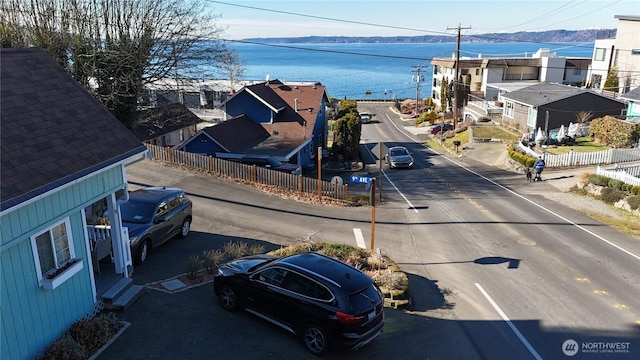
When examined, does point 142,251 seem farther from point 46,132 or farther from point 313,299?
point 313,299

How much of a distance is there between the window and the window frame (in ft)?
143

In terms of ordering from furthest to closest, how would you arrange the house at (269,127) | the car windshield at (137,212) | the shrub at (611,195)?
1. the house at (269,127)
2. the shrub at (611,195)
3. the car windshield at (137,212)

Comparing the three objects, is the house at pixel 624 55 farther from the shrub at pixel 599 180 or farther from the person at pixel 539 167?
the shrub at pixel 599 180

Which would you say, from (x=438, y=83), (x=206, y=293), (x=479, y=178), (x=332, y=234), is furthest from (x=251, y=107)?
(x=438, y=83)

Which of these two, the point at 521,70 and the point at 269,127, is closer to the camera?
the point at 269,127

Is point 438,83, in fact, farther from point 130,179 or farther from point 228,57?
point 130,179

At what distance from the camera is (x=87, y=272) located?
9758 mm

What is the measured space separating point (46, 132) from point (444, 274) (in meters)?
11.1

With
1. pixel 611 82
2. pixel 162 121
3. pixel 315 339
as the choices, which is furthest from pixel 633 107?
pixel 315 339

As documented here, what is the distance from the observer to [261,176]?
78.9 feet

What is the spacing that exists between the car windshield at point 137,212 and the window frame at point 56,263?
14.3 feet

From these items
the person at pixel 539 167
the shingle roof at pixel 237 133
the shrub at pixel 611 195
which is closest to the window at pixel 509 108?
the person at pixel 539 167

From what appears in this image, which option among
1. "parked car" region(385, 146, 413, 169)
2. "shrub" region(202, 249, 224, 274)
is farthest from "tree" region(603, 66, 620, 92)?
"shrub" region(202, 249, 224, 274)

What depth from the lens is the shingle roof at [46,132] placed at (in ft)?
25.6
